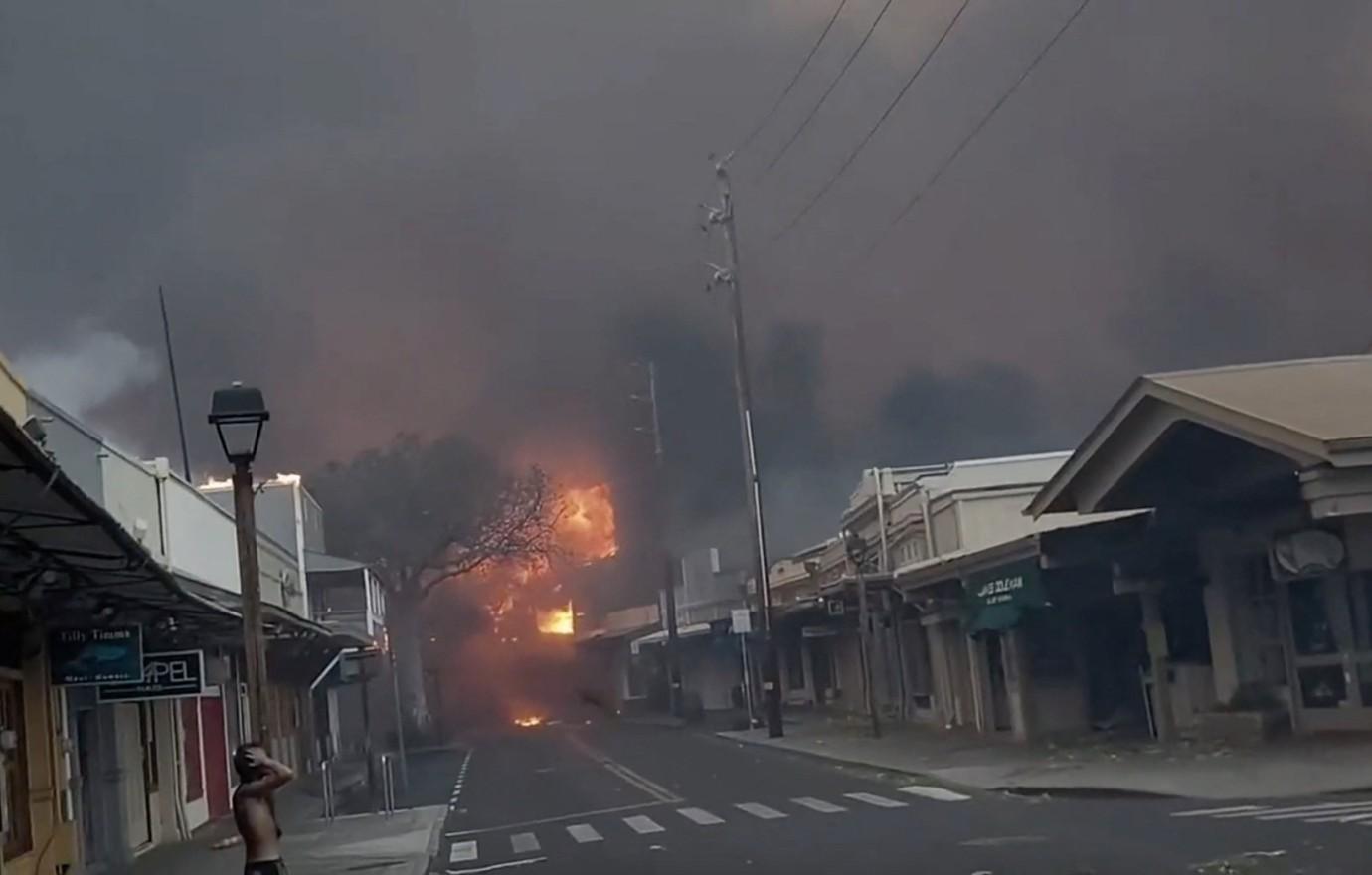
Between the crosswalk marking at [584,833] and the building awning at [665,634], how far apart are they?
43.0 m

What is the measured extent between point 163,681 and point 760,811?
7532 millimetres

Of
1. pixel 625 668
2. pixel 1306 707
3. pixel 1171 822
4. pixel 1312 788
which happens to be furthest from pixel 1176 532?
pixel 625 668

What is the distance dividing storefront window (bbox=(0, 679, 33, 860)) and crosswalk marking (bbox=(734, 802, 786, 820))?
8225 mm

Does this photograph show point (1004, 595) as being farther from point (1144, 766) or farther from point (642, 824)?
point (642, 824)

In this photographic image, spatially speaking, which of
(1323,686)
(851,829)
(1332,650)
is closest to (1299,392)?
(1332,650)

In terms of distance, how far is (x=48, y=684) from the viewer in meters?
19.0

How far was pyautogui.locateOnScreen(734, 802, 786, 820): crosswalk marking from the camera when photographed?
21766 mm

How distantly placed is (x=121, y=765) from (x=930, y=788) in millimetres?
10624

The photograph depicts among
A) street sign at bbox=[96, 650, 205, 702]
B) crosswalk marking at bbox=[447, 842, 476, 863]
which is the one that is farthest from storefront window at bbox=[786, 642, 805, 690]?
street sign at bbox=[96, 650, 205, 702]

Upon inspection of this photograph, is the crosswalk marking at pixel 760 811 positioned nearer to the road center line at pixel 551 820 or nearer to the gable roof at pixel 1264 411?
the road center line at pixel 551 820

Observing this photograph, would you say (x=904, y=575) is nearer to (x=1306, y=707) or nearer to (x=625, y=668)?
(x=1306, y=707)

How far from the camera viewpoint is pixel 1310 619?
25609 millimetres

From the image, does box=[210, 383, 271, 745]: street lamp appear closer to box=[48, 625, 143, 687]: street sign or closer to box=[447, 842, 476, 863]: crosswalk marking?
box=[48, 625, 143, 687]: street sign

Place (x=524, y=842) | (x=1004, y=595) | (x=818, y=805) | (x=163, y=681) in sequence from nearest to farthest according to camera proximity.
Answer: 1. (x=163, y=681)
2. (x=524, y=842)
3. (x=818, y=805)
4. (x=1004, y=595)
